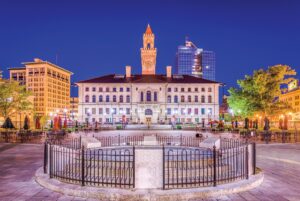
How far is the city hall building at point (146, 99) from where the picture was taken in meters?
79.8

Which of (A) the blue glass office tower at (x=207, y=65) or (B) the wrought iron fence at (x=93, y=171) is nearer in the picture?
(B) the wrought iron fence at (x=93, y=171)

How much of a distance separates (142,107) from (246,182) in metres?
71.6

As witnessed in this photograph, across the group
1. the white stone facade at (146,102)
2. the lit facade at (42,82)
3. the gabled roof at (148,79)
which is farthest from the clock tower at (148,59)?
the lit facade at (42,82)

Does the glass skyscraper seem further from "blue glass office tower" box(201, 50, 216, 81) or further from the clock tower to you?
the clock tower

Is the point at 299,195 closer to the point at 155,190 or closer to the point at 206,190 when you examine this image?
the point at 206,190

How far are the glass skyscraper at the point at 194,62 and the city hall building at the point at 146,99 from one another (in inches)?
4109

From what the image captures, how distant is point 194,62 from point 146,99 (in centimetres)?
11611

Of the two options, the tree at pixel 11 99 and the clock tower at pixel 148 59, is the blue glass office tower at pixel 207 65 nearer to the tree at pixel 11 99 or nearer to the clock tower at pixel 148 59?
the clock tower at pixel 148 59

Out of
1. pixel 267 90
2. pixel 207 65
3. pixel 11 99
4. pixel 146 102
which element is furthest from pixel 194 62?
pixel 11 99

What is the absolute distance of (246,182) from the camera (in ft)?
26.6

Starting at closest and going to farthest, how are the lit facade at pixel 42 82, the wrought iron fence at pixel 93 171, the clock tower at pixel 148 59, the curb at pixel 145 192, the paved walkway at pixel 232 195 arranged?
the curb at pixel 145 192, the paved walkway at pixel 232 195, the wrought iron fence at pixel 93 171, the clock tower at pixel 148 59, the lit facade at pixel 42 82

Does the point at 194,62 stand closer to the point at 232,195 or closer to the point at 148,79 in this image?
the point at 148,79

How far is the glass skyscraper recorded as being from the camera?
186750 mm

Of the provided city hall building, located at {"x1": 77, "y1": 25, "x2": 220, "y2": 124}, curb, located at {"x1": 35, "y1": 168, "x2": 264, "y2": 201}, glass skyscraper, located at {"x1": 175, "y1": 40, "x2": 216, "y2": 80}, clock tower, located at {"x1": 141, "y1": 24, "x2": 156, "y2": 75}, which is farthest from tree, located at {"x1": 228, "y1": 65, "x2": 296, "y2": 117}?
glass skyscraper, located at {"x1": 175, "y1": 40, "x2": 216, "y2": 80}
